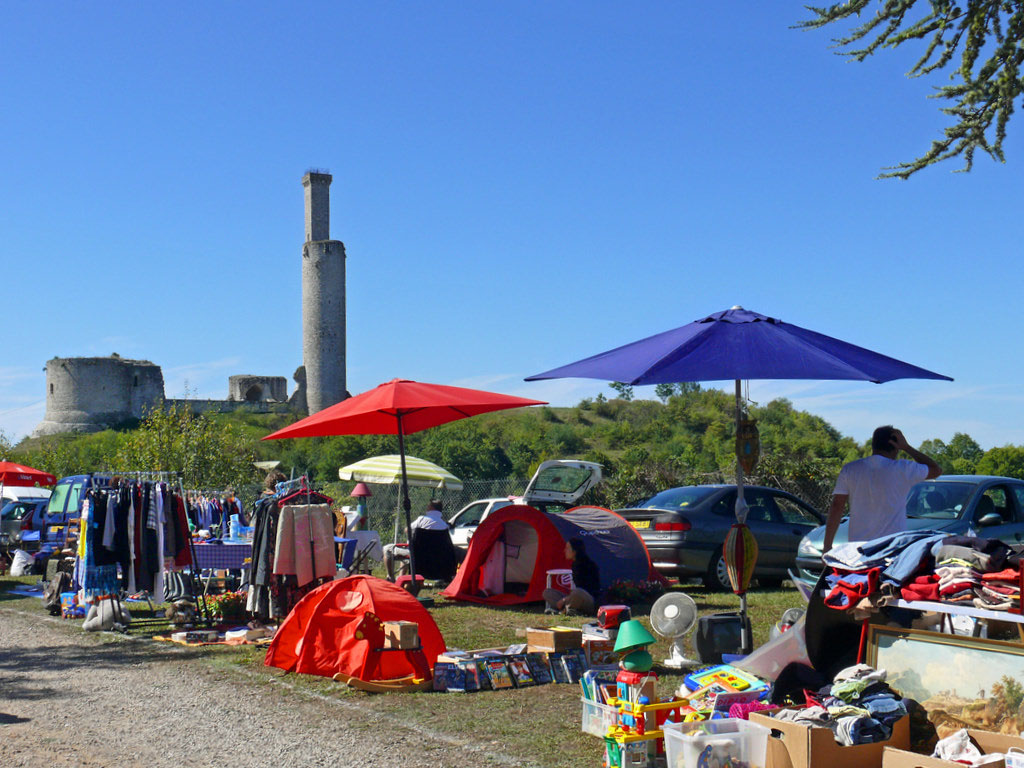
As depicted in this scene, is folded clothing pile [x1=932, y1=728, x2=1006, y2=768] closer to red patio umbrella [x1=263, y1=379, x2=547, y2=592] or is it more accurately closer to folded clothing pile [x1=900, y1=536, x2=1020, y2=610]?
folded clothing pile [x1=900, y1=536, x2=1020, y2=610]

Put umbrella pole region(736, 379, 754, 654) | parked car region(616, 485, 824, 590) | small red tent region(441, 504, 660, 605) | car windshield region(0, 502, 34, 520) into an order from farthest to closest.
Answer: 1. car windshield region(0, 502, 34, 520)
2. parked car region(616, 485, 824, 590)
3. small red tent region(441, 504, 660, 605)
4. umbrella pole region(736, 379, 754, 654)

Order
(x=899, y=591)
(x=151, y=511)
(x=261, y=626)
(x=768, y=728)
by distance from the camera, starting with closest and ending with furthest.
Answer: (x=768, y=728)
(x=899, y=591)
(x=261, y=626)
(x=151, y=511)

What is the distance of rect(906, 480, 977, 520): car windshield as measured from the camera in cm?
1017

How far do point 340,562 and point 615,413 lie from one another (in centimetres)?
6615

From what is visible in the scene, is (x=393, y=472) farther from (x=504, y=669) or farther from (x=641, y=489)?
(x=504, y=669)

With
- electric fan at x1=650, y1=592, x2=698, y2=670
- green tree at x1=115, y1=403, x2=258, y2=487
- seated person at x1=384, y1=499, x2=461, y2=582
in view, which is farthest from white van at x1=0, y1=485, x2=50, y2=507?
electric fan at x1=650, y1=592, x2=698, y2=670

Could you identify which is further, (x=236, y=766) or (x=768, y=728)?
(x=236, y=766)

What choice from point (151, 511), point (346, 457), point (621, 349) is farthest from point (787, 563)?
point (346, 457)

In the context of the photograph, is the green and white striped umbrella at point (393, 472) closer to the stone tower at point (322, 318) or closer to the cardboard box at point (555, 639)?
the cardboard box at point (555, 639)

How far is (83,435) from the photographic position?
66.2 m

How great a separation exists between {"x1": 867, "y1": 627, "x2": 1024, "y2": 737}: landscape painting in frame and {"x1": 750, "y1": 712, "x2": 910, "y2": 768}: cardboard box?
0.85ft

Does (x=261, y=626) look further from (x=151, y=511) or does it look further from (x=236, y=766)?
(x=236, y=766)

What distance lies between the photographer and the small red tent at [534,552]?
11516 mm

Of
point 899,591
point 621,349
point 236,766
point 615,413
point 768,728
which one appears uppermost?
point 615,413
